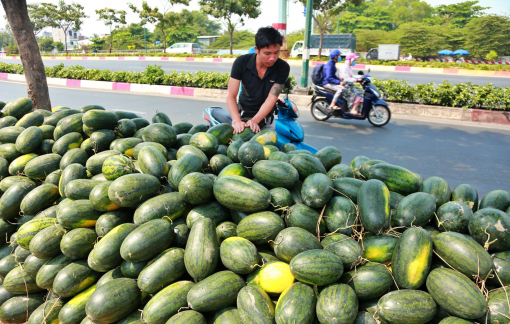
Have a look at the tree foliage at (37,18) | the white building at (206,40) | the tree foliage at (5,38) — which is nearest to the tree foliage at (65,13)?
the tree foliage at (37,18)

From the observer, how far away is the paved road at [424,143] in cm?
560

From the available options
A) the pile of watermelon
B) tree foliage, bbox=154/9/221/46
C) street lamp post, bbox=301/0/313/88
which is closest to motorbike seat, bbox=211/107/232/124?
the pile of watermelon

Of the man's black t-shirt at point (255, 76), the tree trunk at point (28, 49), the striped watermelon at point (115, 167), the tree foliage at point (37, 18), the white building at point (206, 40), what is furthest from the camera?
the white building at point (206, 40)

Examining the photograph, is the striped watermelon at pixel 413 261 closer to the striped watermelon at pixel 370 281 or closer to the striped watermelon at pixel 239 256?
the striped watermelon at pixel 370 281

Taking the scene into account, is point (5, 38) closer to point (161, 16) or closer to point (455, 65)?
point (161, 16)

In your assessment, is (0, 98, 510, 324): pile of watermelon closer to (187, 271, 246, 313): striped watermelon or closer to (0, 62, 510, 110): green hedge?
(187, 271, 246, 313): striped watermelon

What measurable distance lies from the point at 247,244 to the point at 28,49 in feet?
15.3

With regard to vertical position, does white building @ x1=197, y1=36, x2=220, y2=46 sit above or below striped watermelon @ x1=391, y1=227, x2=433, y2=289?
above

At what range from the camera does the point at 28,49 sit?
4.59 meters

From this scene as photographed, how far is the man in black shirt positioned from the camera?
353 centimetres

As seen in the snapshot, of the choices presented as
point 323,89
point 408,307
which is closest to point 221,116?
point 408,307

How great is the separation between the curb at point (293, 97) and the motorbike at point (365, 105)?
5.61 feet

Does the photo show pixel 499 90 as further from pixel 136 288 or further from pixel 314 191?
pixel 136 288

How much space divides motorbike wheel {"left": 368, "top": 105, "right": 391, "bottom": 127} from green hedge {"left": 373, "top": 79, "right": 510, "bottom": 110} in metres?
2.23
